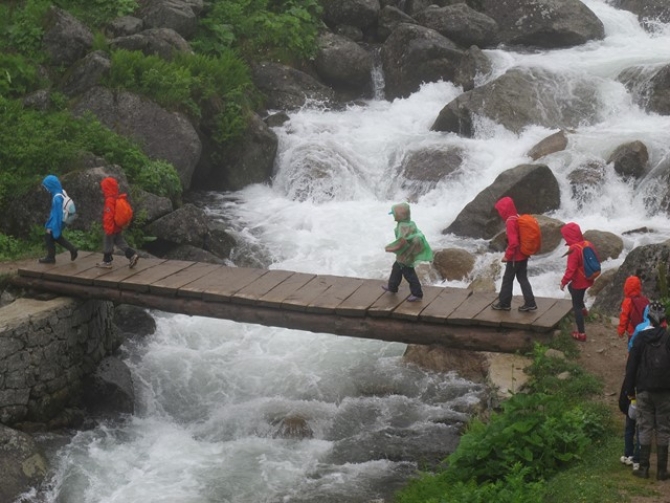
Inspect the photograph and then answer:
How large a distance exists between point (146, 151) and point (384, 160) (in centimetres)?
541

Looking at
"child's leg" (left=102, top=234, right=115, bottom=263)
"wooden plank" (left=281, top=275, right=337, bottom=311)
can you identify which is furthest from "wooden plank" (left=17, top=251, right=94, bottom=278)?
"wooden plank" (left=281, top=275, right=337, bottom=311)

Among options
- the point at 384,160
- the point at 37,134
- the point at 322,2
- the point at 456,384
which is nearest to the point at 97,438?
the point at 456,384

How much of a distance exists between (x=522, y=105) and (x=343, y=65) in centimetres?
499

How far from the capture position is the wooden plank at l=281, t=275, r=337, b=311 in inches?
458

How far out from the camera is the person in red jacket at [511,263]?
34.0 feet

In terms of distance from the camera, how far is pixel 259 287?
40.2 feet

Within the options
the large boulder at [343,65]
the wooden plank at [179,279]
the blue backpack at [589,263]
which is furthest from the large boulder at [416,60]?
the blue backpack at [589,263]

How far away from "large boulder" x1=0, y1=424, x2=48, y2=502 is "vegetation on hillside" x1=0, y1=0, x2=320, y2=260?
412 cm

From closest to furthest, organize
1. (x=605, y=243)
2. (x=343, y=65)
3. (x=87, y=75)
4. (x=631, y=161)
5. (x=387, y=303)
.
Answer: (x=387, y=303)
(x=605, y=243)
(x=631, y=161)
(x=87, y=75)
(x=343, y=65)

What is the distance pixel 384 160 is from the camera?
20500 mm

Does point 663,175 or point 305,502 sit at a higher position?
point 663,175

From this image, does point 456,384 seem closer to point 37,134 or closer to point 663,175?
point 663,175

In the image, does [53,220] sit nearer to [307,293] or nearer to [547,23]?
[307,293]

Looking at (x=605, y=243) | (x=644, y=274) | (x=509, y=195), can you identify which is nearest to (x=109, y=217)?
(x=644, y=274)
